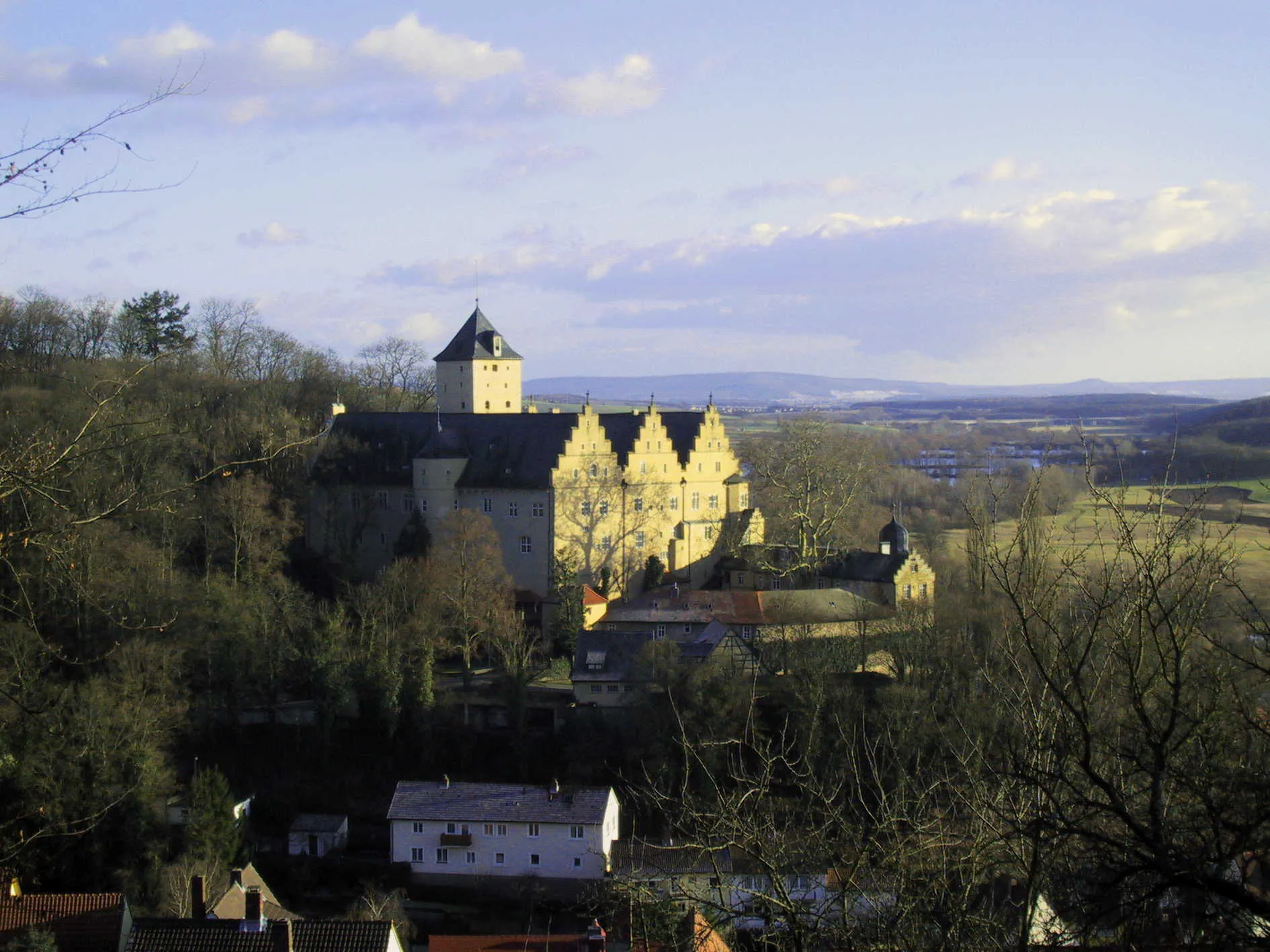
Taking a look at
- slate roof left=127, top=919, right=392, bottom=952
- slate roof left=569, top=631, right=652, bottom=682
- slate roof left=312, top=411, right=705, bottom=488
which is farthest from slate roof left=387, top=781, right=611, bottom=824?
slate roof left=312, top=411, right=705, bottom=488

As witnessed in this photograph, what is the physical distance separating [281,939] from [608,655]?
1556cm

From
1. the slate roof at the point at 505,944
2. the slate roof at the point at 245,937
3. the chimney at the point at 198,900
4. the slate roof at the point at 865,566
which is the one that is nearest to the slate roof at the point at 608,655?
the slate roof at the point at 865,566

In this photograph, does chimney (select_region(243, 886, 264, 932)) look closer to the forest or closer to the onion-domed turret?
the forest

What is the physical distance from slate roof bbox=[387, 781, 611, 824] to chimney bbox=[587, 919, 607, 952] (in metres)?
7.17

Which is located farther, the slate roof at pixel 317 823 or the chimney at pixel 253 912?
the slate roof at pixel 317 823

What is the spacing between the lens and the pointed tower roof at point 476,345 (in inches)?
1928

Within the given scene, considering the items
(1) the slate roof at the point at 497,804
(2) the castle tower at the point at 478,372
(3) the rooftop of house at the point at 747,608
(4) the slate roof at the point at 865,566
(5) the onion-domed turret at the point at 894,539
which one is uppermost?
(2) the castle tower at the point at 478,372

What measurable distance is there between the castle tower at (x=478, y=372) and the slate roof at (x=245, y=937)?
1193 inches

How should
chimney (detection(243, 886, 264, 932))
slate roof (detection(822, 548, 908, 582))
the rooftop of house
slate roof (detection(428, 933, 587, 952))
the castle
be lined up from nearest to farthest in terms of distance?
chimney (detection(243, 886, 264, 932)), slate roof (detection(428, 933, 587, 952)), the rooftop of house, slate roof (detection(822, 548, 908, 582)), the castle

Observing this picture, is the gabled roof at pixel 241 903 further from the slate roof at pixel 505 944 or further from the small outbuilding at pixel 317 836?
the small outbuilding at pixel 317 836

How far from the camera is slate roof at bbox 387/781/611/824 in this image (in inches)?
1125

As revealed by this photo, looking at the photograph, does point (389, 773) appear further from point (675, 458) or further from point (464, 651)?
point (675, 458)

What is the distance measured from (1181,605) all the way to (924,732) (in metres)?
17.7

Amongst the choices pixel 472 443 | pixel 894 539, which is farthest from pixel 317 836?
pixel 894 539
